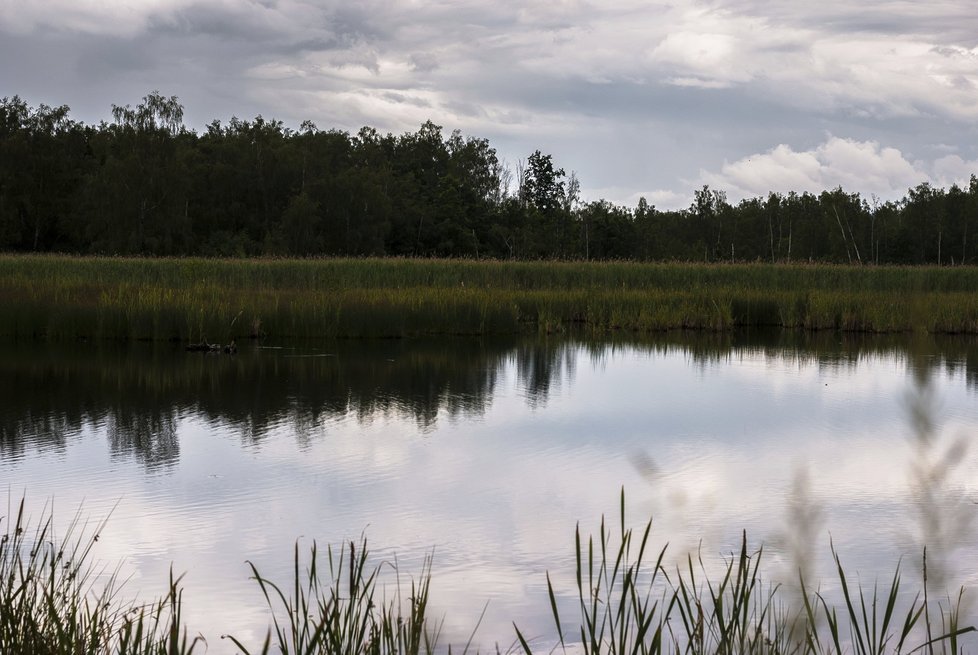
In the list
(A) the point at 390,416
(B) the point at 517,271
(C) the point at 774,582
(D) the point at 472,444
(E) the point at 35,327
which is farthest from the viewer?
(B) the point at 517,271

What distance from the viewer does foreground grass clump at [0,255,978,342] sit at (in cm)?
1243

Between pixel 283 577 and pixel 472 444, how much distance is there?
2910 mm

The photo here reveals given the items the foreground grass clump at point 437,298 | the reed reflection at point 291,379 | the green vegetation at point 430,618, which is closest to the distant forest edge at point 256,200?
the foreground grass clump at point 437,298

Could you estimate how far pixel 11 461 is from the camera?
5535 millimetres

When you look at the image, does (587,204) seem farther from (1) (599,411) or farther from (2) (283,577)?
(2) (283,577)

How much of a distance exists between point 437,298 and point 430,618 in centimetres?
1130

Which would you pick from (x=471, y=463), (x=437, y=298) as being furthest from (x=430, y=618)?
(x=437, y=298)

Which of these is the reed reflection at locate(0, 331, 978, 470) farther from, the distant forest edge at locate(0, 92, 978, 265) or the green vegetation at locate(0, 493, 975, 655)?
the distant forest edge at locate(0, 92, 978, 265)

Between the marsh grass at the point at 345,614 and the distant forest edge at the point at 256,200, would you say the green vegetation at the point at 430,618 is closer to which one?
the marsh grass at the point at 345,614

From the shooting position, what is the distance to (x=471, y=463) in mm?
5883

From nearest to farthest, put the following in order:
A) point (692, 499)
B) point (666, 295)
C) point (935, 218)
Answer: point (692, 499)
point (666, 295)
point (935, 218)

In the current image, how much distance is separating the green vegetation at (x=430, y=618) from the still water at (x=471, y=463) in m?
0.15

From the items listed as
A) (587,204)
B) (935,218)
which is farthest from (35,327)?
(935,218)

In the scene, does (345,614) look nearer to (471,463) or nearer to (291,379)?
(471,463)
